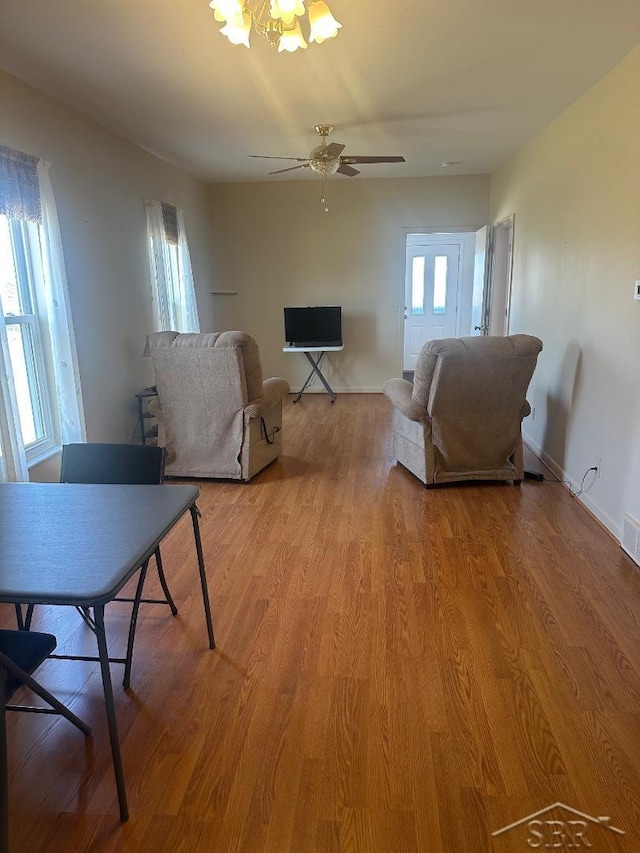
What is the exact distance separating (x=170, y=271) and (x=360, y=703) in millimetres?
4649

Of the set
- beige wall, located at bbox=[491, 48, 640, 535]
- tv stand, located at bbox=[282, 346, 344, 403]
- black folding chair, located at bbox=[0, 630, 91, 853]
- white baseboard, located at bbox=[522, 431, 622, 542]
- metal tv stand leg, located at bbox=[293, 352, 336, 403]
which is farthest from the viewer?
metal tv stand leg, located at bbox=[293, 352, 336, 403]

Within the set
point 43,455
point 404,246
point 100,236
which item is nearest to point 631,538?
point 43,455

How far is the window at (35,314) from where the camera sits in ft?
10.3

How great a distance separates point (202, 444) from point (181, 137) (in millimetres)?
2571

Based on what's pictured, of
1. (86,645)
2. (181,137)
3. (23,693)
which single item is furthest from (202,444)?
(181,137)

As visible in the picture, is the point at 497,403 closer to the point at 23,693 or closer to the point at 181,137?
the point at 23,693

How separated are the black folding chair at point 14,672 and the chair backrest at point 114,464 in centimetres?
71

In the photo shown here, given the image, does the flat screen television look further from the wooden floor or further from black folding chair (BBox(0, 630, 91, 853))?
black folding chair (BBox(0, 630, 91, 853))

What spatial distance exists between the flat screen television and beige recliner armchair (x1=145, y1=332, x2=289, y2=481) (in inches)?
105

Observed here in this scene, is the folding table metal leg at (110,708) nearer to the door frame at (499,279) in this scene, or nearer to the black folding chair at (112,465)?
the black folding chair at (112,465)

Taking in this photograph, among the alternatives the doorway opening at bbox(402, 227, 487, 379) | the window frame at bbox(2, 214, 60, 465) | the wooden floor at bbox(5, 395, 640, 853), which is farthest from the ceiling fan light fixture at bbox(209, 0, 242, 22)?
the doorway opening at bbox(402, 227, 487, 379)

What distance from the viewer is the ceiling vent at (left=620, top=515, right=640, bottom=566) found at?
8.96 feet

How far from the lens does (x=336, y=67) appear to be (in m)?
3.07

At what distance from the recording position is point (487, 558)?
111 inches
